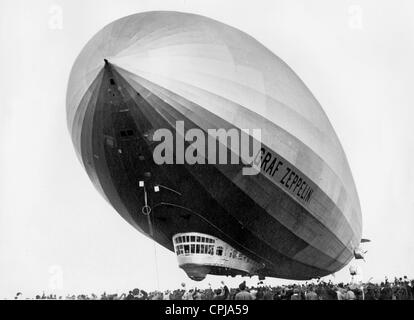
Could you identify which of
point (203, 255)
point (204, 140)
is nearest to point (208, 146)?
point (204, 140)

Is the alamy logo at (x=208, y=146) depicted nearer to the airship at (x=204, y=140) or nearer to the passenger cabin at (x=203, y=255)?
the airship at (x=204, y=140)

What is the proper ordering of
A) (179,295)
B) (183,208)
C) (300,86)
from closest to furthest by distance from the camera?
1. (179,295)
2. (183,208)
3. (300,86)

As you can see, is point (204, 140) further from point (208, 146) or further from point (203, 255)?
point (203, 255)

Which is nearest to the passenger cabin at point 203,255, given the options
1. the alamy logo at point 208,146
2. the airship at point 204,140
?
the airship at point 204,140

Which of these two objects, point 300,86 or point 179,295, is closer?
point 179,295
